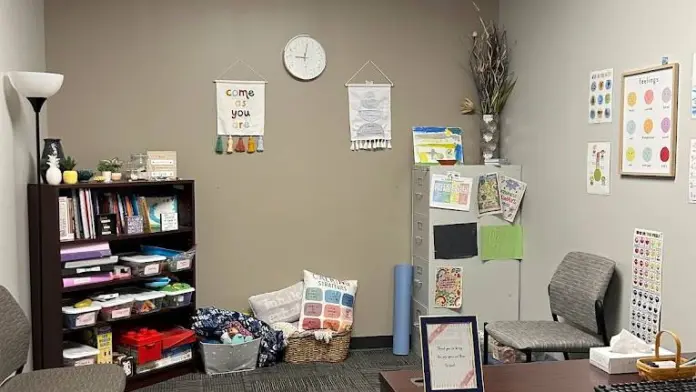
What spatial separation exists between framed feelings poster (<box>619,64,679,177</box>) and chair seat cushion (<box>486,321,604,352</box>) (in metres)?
0.85

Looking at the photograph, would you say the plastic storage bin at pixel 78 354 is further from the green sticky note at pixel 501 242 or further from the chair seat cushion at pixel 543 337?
the green sticky note at pixel 501 242

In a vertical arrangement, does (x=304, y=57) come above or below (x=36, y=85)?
above

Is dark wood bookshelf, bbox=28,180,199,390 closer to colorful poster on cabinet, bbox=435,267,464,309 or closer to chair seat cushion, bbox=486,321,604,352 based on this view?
colorful poster on cabinet, bbox=435,267,464,309

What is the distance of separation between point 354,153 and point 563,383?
281 cm

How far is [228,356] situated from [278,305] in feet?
1.70

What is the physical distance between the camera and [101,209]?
3.94 metres

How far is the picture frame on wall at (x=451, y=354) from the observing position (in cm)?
187

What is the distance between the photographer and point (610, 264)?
353 centimetres

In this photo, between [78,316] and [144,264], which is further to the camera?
[144,264]

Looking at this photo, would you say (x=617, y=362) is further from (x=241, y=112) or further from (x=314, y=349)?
(x=241, y=112)

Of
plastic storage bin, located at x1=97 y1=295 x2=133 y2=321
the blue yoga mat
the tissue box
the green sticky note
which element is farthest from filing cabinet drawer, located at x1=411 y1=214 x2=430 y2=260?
the tissue box

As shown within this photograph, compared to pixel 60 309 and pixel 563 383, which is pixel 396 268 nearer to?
pixel 60 309

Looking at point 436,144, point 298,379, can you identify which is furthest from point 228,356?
point 436,144

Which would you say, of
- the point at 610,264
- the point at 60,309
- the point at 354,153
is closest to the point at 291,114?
the point at 354,153
